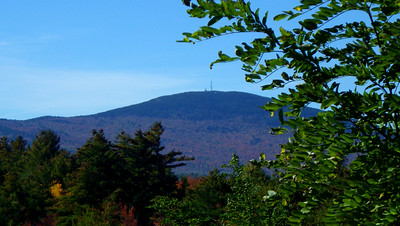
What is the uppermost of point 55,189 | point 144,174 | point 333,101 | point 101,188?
point 333,101

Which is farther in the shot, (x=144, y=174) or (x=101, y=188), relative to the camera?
(x=144, y=174)

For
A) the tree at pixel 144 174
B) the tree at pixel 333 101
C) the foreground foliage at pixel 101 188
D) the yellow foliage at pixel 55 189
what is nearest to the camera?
the tree at pixel 333 101

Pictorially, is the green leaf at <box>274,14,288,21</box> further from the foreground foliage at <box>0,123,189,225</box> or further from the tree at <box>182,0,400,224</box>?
the foreground foliage at <box>0,123,189,225</box>

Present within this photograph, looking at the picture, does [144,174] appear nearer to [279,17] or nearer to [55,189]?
[55,189]

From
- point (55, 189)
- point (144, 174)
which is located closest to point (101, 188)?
point (144, 174)

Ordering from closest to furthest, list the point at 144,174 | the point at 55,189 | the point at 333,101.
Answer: the point at 333,101
the point at 144,174
the point at 55,189

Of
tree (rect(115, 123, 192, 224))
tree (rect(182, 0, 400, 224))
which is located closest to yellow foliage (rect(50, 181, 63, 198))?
tree (rect(115, 123, 192, 224))

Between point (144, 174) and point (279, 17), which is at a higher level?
point (279, 17)

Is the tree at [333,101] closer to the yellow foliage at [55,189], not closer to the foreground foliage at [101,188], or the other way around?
the foreground foliage at [101,188]

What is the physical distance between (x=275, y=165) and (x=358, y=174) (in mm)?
744

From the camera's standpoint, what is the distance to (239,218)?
7941 millimetres

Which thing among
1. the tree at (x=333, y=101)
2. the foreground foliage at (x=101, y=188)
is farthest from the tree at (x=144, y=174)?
the tree at (x=333, y=101)

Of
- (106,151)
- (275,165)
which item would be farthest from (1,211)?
(275,165)

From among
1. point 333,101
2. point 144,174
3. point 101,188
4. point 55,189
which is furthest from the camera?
point 55,189
